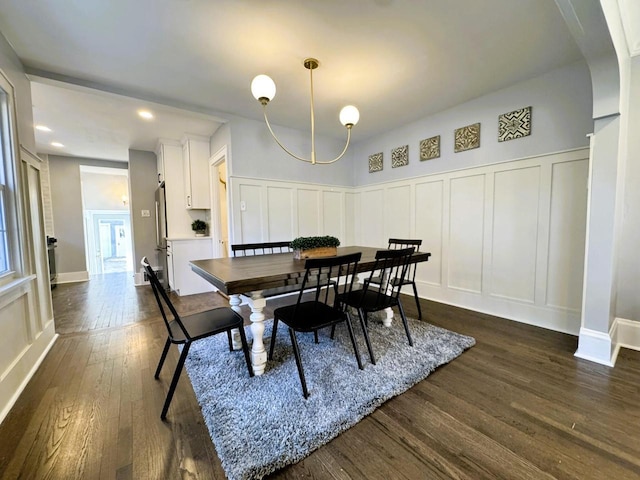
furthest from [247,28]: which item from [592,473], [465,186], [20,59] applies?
[592,473]

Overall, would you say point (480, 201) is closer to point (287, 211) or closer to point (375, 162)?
point (375, 162)

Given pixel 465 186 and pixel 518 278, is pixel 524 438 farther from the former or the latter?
pixel 465 186

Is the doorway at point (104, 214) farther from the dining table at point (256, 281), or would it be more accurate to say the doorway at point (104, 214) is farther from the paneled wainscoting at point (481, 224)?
the dining table at point (256, 281)

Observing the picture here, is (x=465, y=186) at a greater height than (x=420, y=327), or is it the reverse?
(x=465, y=186)

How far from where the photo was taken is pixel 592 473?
3.70ft

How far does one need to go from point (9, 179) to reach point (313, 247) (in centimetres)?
229

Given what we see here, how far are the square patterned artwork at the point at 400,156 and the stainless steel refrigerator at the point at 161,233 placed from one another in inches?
145

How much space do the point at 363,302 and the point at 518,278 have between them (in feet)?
6.16

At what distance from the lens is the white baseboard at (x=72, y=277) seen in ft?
16.7

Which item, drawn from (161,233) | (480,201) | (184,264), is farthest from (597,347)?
(161,233)

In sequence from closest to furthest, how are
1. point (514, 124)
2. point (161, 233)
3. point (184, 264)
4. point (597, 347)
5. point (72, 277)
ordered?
point (597, 347) < point (514, 124) < point (184, 264) < point (161, 233) < point (72, 277)

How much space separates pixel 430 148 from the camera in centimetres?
346

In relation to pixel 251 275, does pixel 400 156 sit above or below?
above

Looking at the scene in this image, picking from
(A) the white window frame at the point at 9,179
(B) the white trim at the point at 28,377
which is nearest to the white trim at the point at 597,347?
(B) the white trim at the point at 28,377
